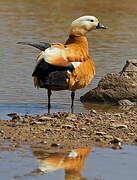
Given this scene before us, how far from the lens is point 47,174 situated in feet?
20.8

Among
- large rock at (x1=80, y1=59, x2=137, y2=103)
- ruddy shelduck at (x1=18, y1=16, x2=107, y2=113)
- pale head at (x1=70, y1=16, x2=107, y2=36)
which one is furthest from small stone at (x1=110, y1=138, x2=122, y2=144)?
large rock at (x1=80, y1=59, x2=137, y2=103)

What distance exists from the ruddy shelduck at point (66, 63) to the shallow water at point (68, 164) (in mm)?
1861

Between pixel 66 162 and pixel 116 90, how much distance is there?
4412 millimetres

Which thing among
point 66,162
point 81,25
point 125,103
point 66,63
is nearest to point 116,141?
point 66,162

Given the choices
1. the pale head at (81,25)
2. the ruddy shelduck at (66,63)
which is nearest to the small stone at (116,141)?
the ruddy shelduck at (66,63)

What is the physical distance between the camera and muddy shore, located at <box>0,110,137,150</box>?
25.2ft

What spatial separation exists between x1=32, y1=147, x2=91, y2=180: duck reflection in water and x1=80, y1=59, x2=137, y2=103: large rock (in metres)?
3.69

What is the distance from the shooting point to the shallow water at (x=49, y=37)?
11182mm

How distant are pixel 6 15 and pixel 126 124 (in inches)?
490

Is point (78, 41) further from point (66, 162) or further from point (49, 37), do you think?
point (49, 37)

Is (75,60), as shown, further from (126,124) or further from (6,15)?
(6,15)

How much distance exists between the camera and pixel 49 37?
55.6 feet

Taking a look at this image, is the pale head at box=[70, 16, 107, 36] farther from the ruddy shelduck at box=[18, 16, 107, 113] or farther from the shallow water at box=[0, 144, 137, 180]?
the shallow water at box=[0, 144, 137, 180]

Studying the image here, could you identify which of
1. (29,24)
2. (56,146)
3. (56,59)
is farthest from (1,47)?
(56,146)
